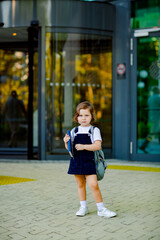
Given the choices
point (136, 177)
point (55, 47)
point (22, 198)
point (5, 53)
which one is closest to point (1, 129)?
point (5, 53)

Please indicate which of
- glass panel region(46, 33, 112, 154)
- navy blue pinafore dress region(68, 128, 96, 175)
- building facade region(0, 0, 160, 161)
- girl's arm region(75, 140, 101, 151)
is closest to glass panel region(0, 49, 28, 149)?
building facade region(0, 0, 160, 161)

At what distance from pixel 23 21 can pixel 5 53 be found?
12.6 feet

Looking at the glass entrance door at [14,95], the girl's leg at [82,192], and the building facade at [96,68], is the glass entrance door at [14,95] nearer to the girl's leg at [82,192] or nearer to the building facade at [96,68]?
the building facade at [96,68]

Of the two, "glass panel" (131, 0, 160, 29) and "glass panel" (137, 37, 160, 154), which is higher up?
"glass panel" (131, 0, 160, 29)

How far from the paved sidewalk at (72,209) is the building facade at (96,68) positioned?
7.77 feet

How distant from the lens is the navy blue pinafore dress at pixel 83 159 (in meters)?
4.37

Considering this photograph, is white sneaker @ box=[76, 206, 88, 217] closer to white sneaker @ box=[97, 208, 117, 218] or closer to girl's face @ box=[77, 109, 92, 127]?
white sneaker @ box=[97, 208, 117, 218]

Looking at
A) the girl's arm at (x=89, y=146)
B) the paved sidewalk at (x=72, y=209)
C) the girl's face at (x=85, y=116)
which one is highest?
the girl's face at (x=85, y=116)

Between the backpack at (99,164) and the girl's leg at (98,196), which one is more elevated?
the backpack at (99,164)

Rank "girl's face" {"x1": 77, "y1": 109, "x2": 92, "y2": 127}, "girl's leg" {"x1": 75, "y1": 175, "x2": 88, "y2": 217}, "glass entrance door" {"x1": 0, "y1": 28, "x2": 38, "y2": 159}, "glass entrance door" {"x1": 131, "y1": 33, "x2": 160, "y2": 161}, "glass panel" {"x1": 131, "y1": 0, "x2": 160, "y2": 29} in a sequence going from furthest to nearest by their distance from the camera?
"glass entrance door" {"x1": 0, "y1": 28, "x2": 38, "y2": 159} < "glass entrance door" {"x1": 131, "y1": 33, "x2": 160, "y2": 161} < "glass panel" {"x1": 131, "y1": 0, "x2": 160, "y2": 29} < "girl's leg" {"x1": 75, "y1": 175, "x2": 88, "y2": 217} < "girl's face" {"x1": 77, "y1": 109, "x2": 92, "y2": 127}

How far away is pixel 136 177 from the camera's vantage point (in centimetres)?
737

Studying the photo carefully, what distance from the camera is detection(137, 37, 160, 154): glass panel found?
9.88 meters

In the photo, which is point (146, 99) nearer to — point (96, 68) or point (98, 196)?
point (96, 68)

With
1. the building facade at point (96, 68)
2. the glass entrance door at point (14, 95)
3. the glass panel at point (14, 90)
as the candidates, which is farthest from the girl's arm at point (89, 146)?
the glass panel at point (14, 90)
